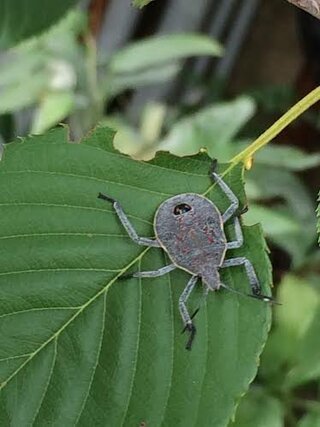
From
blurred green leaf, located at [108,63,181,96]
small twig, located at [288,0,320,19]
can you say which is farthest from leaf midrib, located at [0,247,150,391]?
blurred green leaf, located at [108,63,181,96]

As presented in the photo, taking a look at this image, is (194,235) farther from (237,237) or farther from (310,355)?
(310,355)

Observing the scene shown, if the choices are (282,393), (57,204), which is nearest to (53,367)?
(57,204)

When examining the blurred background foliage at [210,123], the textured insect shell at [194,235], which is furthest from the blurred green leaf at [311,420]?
the textured insect shell at [194,235]

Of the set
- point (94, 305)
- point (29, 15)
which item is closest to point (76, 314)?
point (94, 305)

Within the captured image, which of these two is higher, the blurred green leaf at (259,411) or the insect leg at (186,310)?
the insect leg at (186,310)

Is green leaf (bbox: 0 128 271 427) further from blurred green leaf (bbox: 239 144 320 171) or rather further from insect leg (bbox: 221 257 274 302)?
blurred green leaf (bbox: 239 144 320 171)

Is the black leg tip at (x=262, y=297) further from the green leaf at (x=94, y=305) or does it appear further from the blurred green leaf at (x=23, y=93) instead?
the blurred green leaf at (x=23, y=93)

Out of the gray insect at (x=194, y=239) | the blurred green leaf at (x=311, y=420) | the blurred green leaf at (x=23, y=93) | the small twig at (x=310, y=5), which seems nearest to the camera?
the small twig at (x=310, y=5)
